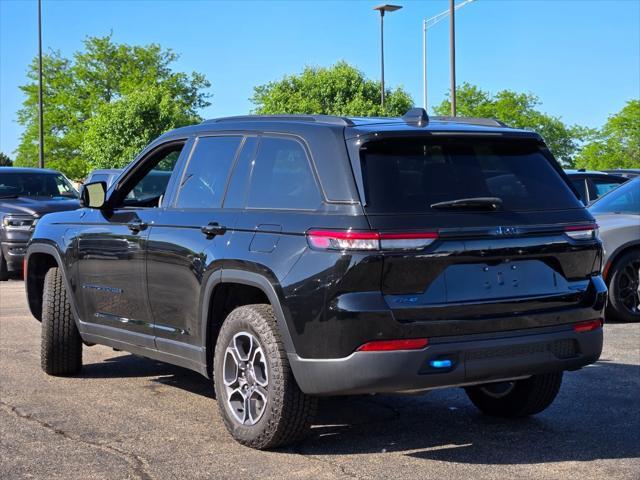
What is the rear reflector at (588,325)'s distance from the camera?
500cm

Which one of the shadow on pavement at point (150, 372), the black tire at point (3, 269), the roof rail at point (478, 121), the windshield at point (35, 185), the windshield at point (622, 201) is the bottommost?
the shadow on pavement at point (150, 372)

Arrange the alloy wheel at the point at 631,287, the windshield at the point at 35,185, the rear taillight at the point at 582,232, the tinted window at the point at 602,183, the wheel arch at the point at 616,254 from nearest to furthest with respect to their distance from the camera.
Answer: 1. the rear taillight at the point at 582,232
2. the wheel arch at the point at 616,254
3. the alloy wheel at the point at 631,287
4. the tinted window at the point at 602,183
5. the windshield at the point at 35,185

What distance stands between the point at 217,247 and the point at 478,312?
1.51 meters

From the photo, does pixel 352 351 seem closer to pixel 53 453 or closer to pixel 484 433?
pixel 484 433

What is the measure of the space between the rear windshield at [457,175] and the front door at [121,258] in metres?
1.84

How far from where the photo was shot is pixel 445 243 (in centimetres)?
457

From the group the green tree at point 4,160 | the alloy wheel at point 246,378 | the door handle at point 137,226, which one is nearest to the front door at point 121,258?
the door handle at point 137,226

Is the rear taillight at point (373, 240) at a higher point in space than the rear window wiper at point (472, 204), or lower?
lower

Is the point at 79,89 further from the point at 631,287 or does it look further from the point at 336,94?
the point at 631,287

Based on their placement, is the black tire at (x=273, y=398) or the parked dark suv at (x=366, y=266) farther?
the black tire at (x=273, y=398)

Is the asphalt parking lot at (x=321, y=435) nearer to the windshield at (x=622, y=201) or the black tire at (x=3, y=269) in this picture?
the windshield at (x=622, y=201)

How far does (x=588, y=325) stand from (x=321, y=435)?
1.60 m

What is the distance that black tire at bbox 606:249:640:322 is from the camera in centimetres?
1019

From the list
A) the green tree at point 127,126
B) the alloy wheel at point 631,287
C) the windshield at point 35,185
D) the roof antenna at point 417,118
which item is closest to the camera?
the roof antenna at point 417,118
